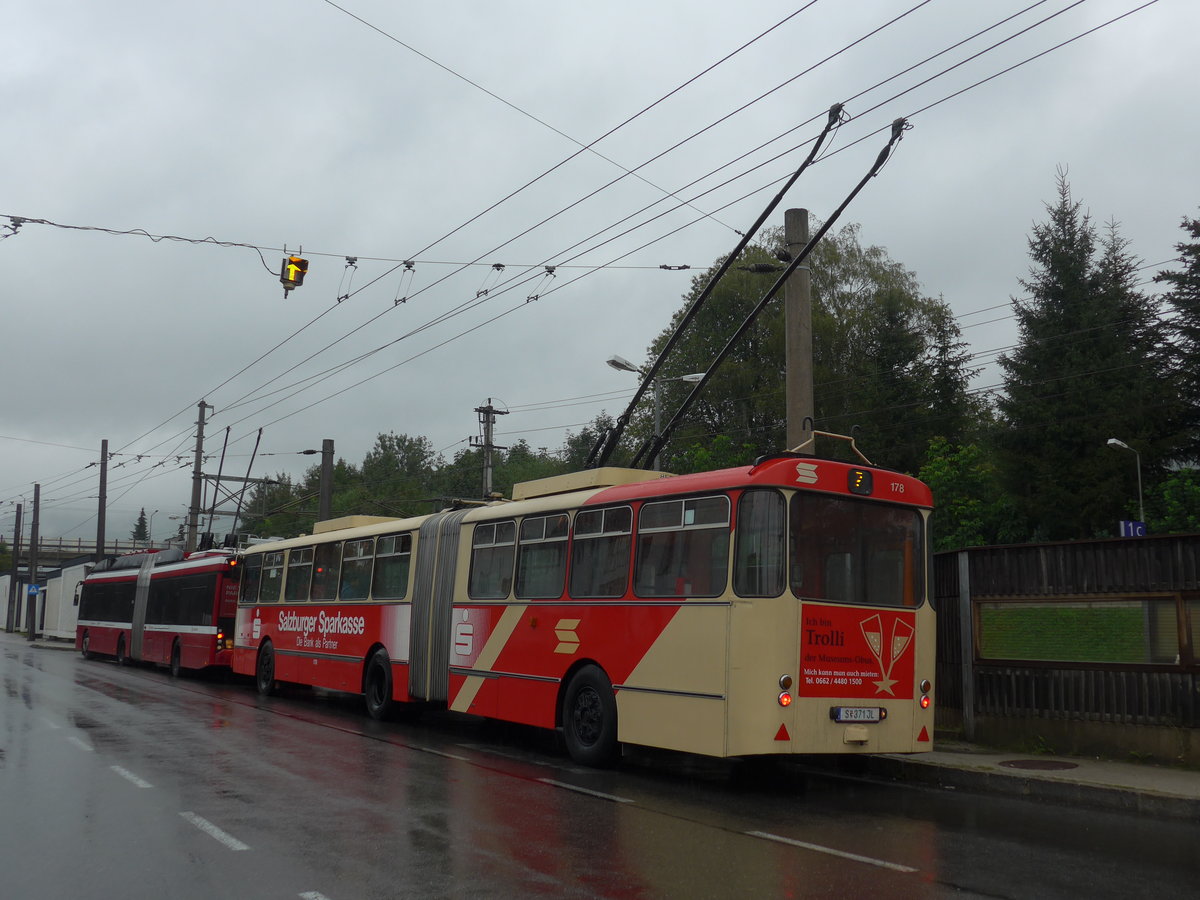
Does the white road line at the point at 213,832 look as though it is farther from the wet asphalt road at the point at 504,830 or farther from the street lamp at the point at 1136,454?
the street lamp at the point at 1136,454

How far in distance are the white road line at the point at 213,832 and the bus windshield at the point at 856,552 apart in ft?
17.0

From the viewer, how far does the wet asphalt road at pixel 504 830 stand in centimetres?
666

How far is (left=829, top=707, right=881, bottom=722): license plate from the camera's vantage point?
34.0 ft

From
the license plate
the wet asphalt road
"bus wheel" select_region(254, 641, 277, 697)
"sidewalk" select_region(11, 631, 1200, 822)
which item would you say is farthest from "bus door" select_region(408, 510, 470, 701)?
"bus wheel" select_region(254, 641, 277, 697)

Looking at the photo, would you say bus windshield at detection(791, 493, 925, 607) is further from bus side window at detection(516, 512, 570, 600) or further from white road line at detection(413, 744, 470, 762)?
white road line at detection(413, 744, 470, 762)

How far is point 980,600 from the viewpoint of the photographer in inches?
521

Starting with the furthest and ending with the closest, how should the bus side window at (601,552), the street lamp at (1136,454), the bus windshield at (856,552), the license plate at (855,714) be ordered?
the street lamp at (1136,454)
the bus side window at (601,552)
the bus windshield at (856,552)
the license plate at (855,714)

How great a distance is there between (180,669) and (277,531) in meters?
78.3

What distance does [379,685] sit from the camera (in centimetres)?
1709

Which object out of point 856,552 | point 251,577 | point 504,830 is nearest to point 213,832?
point 504,830

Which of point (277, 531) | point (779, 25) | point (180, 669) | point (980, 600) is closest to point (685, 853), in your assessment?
point (980, 600)

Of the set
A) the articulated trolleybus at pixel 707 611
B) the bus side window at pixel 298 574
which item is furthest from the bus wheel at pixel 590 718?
the bus side window at pixel 298 574

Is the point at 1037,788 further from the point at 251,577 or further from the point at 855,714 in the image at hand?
the point at 251,577

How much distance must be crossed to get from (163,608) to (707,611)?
23.7 metres
